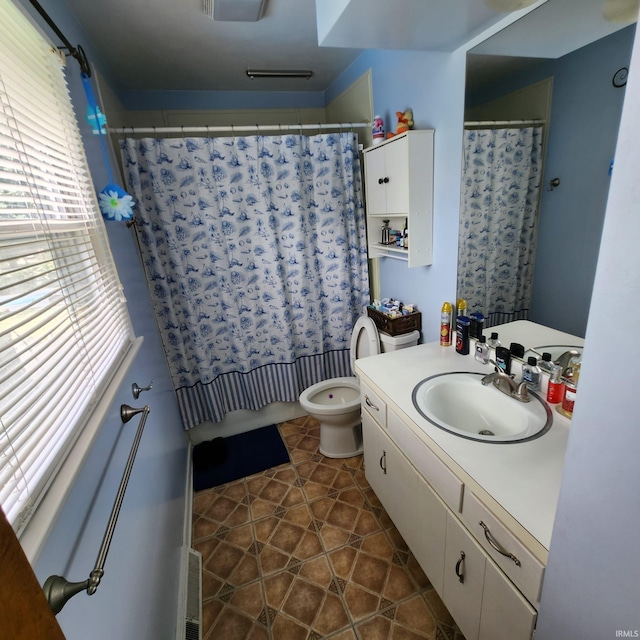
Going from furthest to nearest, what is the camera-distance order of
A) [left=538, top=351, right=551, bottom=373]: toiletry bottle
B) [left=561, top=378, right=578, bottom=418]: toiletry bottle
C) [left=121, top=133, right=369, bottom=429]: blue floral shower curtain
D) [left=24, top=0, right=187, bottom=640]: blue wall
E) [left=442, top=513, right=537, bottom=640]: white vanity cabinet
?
[left=121, top=133, right=369, bottom=429]: blue floral shower curtain, [left=538, top=351, right=551, bottom=373]: toiletry bottle, [left=561, top=378, right=578, bottom=418]: toiletry bottle, [left=442, top=513, right=537, bottom=640]: white vanity cabinet, [left=24, top=0, right=187, bottom=640]: blue wall

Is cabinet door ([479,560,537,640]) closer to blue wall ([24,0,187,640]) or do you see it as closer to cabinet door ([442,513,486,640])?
cabinet door ([442,513,486,640])

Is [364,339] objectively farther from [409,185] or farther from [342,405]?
[409,185]

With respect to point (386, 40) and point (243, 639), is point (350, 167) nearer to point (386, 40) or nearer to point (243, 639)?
point (386, 40)

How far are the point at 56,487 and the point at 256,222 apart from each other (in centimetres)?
180

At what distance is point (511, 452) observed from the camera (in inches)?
40.0

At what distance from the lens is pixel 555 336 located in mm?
1265

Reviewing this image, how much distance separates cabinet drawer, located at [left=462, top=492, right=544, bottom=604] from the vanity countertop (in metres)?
0.06

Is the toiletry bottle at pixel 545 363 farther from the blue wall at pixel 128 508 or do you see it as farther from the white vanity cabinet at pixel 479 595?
the blue wall at pixel 128 508

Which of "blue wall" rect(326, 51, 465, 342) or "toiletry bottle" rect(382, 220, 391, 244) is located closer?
"blue wall" rect(326, 51, 465, 342)

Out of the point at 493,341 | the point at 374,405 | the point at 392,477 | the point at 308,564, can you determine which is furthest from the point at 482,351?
the point at 308,564

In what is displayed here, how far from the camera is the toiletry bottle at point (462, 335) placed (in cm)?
161

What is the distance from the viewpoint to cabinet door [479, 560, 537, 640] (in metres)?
0.84

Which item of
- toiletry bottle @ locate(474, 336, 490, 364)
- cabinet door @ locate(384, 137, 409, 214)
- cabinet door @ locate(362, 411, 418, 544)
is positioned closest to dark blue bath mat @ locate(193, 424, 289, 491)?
cabinet door @ locate(362, 411, 418, 544)

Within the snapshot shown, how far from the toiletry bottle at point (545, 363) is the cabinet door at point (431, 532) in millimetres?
610
